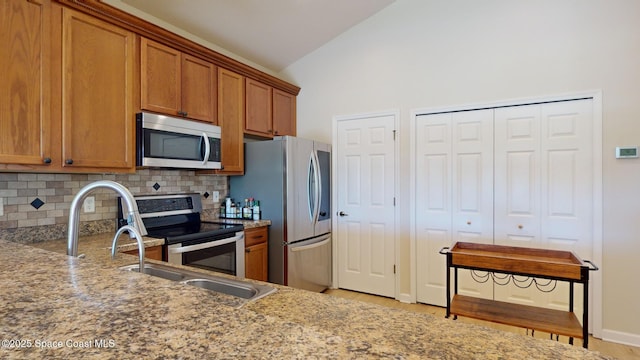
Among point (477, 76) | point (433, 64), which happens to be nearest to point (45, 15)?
point (433, 64)

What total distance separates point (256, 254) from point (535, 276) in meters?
2.17

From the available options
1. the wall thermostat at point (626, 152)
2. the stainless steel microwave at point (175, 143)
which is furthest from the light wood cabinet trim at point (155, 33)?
the wall thermostat at point (626, 152)

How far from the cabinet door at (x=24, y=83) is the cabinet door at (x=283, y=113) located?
6.97 feet

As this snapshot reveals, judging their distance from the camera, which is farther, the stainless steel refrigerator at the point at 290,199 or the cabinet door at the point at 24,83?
the stainless steel refrigerator at the point at 290,199

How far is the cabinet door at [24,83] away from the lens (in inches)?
69.7

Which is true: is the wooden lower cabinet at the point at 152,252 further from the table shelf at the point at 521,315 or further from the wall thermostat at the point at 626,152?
the wall thermostat at the point at 626,152

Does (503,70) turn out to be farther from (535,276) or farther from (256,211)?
(256,211)

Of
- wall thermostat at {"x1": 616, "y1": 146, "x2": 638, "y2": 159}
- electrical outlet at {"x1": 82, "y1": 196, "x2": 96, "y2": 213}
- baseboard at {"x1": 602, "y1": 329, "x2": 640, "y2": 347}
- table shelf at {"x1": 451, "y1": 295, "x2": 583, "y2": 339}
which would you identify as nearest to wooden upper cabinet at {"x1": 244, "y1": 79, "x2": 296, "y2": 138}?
electrical outlet at {"x1": 82, "y1": 196, "x2": 96, "y2": 213}

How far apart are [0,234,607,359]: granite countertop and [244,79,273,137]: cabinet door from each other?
2.53 metres

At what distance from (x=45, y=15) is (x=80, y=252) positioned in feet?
4.52

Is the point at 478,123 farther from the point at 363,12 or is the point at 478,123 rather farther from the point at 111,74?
the point at 111,74

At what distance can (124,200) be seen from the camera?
112 cm

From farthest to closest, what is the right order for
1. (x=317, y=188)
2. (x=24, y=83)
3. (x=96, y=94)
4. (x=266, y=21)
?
(x=317, y=188) → (x=266, y=21) → (x=96, y=94) → (x=24, y=83)

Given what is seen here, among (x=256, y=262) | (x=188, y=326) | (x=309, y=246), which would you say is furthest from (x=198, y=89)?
(x=188, y=326)
